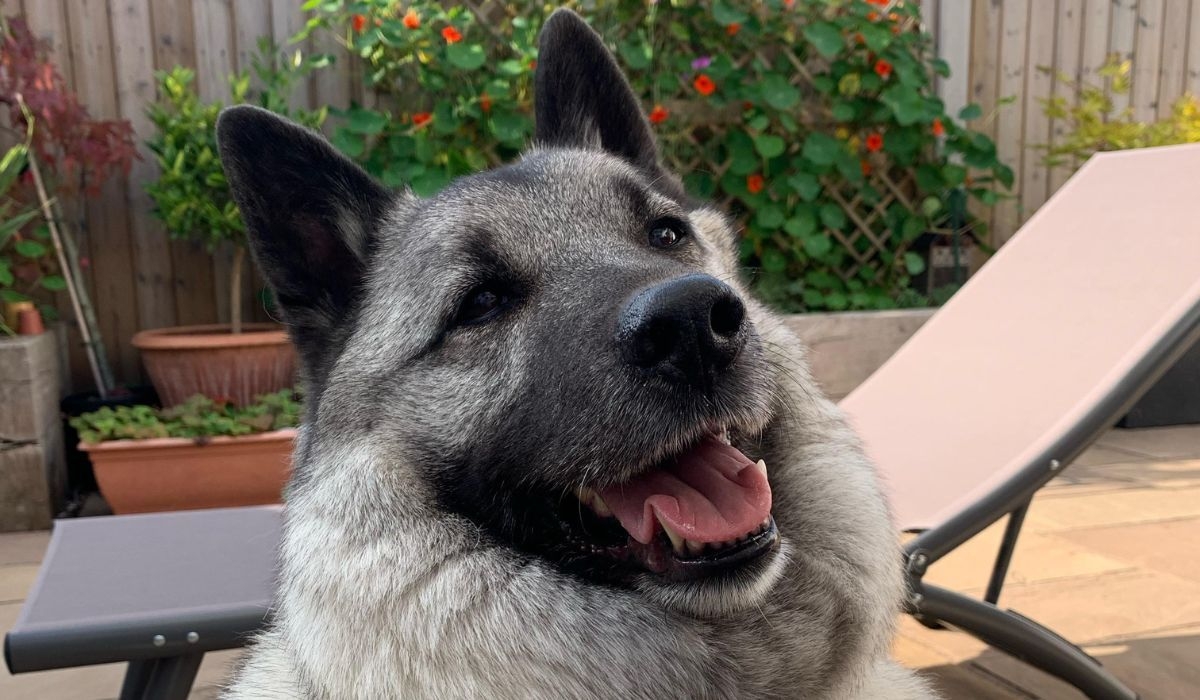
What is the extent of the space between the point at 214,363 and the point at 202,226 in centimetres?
72

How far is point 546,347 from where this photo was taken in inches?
58.7

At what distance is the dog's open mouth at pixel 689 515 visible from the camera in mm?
1354

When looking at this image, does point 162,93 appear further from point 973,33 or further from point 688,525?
point 973,33

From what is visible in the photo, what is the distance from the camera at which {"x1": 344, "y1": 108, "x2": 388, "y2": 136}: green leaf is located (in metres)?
5.02

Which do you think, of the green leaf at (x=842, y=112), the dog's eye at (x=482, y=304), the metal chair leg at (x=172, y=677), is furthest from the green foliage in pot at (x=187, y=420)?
the green leaf at (x=842, y=112)

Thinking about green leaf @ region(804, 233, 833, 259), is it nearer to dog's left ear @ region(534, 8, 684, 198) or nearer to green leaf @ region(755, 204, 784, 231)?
green leaf @ region(755, 204, 784, 231)

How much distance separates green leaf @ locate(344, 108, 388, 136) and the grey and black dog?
341 cm

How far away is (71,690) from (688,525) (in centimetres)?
234

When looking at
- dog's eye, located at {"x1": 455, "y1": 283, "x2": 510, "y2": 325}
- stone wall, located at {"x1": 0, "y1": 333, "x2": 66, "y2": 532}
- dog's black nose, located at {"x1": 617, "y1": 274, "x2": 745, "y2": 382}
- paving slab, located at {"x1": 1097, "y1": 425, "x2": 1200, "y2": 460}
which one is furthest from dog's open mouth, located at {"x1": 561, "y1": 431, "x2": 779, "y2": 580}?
paving slab, located at {"x1": 1097, "y1": 425, "x2": 1200, "y2": 460}

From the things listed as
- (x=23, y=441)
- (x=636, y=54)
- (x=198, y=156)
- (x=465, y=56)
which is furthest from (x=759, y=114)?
(x=23, y=441)

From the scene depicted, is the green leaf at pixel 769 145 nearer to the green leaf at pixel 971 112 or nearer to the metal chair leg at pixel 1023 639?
the green leaf at pixel 971 112

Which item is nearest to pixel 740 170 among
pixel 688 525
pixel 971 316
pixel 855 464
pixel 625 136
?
pixel 971 316

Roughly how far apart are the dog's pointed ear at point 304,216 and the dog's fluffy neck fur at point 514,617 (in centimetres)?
32

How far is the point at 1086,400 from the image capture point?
2311 mm
